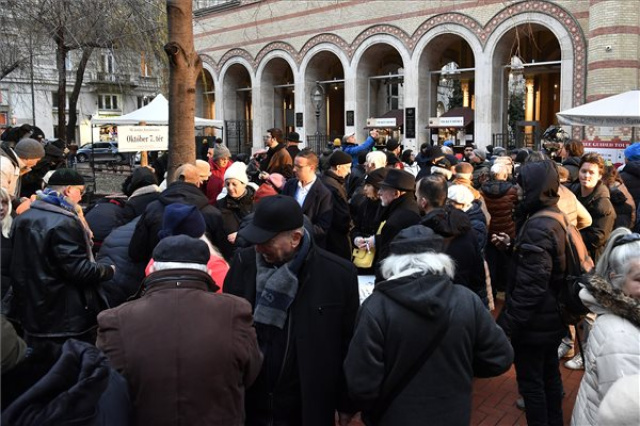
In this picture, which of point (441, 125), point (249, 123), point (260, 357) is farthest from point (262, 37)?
point (260, 357)

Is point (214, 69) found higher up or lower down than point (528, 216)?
higher up

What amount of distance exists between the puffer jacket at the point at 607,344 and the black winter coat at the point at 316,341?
1.12 metres

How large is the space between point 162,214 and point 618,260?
9.99ft

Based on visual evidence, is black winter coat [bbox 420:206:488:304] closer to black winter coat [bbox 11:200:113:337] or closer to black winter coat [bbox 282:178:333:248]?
black winter coat [bbox 282:178:333:248]

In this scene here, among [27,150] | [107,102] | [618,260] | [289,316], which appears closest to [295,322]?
[289,316]

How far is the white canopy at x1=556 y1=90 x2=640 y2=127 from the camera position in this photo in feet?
33.5

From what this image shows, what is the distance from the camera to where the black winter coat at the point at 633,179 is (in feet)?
23.4

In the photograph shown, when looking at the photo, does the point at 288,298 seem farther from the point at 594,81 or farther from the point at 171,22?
the point at 594,81

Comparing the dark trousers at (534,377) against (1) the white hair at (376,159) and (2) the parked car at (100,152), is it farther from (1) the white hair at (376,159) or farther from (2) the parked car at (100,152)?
(2) the parked car at (100,152)

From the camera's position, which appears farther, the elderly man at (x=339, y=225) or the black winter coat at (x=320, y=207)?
the elderly man at (x=339, y=225)

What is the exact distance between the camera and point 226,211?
542 cm

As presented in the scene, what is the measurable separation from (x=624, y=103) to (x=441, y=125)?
39.6 ft

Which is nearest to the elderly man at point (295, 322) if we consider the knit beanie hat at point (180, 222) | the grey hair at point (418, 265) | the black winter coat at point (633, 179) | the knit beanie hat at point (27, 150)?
the grey hair at point (418, 265)

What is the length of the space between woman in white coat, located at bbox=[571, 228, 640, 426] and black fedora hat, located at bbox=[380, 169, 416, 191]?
6.69 feet
